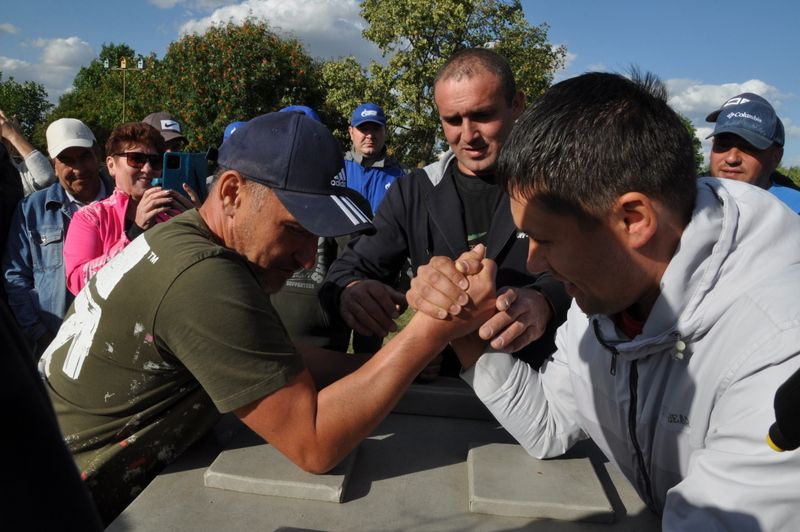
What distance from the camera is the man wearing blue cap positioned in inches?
220

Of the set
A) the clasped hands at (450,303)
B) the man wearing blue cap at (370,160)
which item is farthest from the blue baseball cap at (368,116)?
the clasped hands at (450,303)

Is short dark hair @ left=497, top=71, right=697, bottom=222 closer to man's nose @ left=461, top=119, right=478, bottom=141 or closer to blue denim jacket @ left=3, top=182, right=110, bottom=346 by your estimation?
man's nose @ left=461, top=119, right=478, bottom=141

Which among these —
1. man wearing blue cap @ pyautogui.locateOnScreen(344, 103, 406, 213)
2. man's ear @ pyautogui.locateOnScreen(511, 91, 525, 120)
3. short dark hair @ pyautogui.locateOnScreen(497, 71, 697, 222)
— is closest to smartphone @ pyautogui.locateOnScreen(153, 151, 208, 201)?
man's ear @ pyautogui.locateOnScreen(511, 91, 525, 120)

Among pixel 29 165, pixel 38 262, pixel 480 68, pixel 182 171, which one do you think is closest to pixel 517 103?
pixel 480 68

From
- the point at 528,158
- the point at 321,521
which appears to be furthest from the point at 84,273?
the point at 528,158

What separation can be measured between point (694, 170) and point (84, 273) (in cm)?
Answer: 272

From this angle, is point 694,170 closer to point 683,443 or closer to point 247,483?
point 683,443

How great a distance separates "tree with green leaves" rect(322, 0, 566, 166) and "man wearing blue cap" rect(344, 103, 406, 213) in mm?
16258

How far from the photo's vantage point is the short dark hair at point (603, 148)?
4.80 feet

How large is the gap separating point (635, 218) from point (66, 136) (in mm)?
3491

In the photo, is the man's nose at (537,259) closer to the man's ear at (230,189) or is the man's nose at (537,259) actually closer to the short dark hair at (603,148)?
the short dark hair at (603,148)

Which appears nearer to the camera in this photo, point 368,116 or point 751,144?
point 751,144

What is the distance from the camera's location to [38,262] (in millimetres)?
3688

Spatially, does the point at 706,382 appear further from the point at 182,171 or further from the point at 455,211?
the point at 182,171
